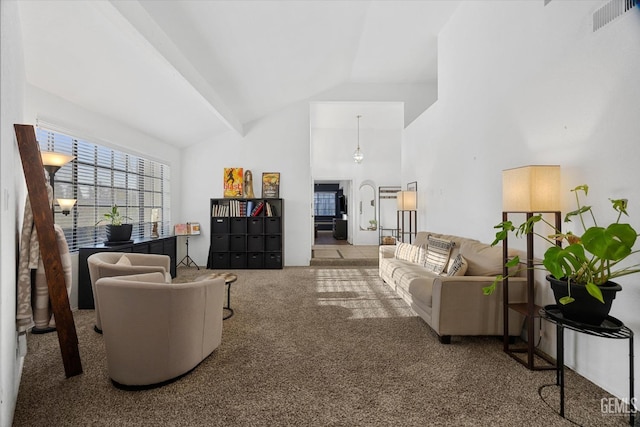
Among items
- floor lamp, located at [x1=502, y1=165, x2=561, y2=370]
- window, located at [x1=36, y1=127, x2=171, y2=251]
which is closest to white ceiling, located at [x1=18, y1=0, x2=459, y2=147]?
window, located at [x1=36, y1=127, x2=171, y2=251]

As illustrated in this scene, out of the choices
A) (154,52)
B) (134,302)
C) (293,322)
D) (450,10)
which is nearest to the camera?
(134,302)

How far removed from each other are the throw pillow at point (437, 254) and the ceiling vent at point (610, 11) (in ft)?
8.12

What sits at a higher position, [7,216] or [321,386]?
[7,216]

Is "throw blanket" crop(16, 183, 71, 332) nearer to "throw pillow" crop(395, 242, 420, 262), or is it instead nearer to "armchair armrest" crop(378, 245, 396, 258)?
"throw pillow" crop(395, 242, 420, 262)

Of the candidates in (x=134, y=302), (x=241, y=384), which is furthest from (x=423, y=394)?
(x=134, y=302)

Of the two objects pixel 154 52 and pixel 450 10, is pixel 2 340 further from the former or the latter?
pixel 450 10

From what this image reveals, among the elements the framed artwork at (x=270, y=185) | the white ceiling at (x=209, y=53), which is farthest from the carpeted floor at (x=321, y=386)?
the framed artwork at (x=270, y=185)

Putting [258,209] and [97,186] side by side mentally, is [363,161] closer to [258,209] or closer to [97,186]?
[258,209]

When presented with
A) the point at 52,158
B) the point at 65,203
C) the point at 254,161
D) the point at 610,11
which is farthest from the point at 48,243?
the point at 254,161

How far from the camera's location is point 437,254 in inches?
160

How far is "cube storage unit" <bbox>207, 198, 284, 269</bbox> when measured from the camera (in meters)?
6.44

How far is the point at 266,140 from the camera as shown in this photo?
679 centimetres

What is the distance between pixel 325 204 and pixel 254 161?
9.56m

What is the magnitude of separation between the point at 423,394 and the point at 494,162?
2589 mm
